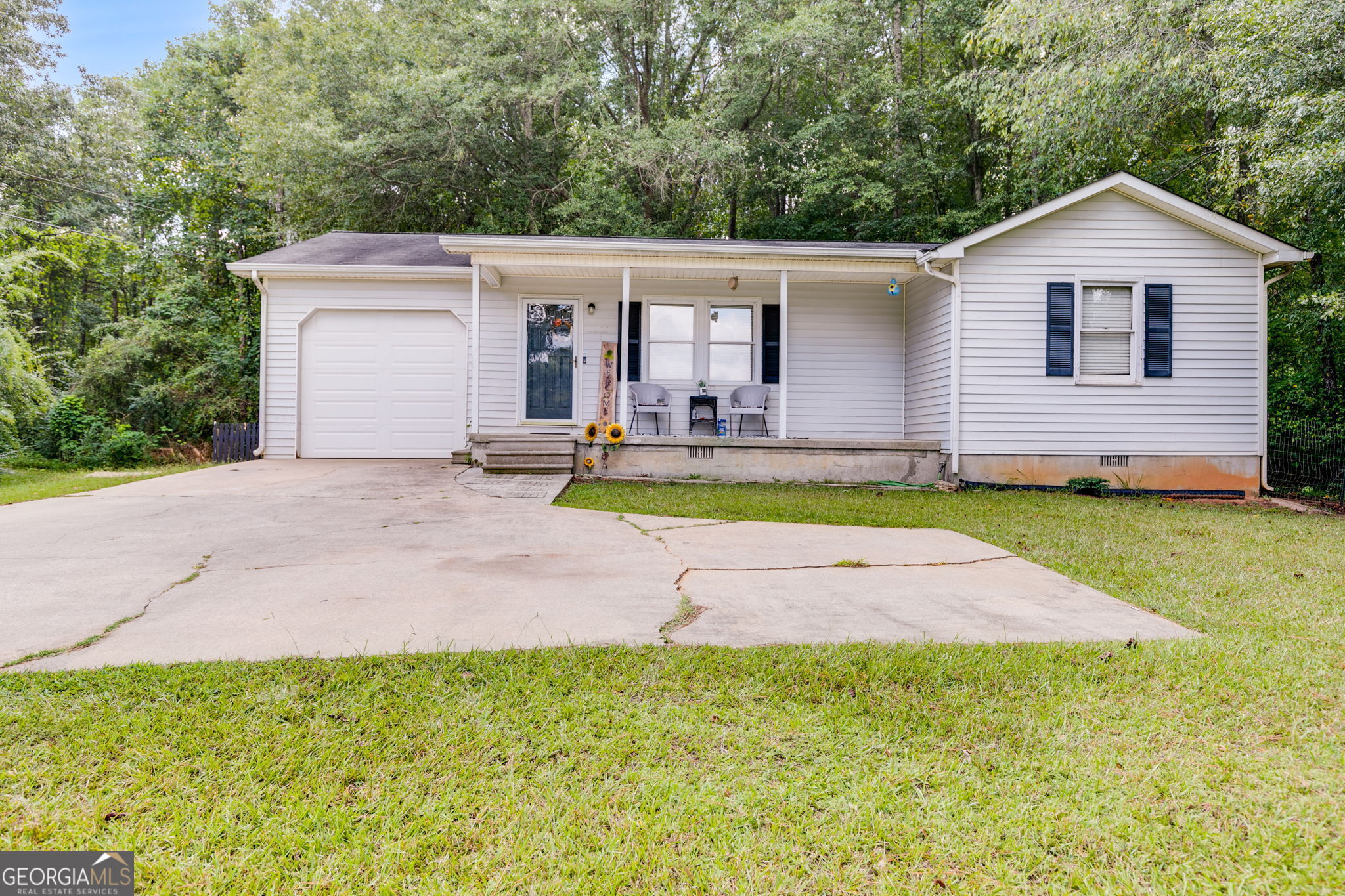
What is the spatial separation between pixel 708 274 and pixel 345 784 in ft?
27.3

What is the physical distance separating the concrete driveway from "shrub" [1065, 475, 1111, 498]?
3.99m

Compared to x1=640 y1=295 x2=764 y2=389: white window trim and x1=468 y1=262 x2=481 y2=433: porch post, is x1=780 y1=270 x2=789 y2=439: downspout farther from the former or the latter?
x1=468 y1=262 x2=481 y2=433: porch post

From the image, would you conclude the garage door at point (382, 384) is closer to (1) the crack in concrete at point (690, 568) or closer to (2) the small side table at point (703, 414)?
(2) the small side table at point (703, 414)

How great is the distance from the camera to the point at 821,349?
9.85 m

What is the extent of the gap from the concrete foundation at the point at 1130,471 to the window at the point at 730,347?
3234mm

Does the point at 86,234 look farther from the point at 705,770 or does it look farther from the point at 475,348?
the point at 705,770

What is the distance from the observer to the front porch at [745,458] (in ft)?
26.5

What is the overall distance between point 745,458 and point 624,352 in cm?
242

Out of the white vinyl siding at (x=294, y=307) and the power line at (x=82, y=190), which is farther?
the power line at (x=82, y=190)

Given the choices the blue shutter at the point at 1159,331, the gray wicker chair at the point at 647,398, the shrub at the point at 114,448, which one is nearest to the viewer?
the blue shutter at the point at 1159,331

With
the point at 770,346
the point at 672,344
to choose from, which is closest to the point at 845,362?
the point at 770,346

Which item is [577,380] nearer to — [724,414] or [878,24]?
[724,414]

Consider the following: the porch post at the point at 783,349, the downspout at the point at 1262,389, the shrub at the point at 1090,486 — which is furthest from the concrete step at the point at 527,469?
the downspout at the point at 1262,389

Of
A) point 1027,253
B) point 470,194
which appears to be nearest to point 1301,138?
point 1027,253
